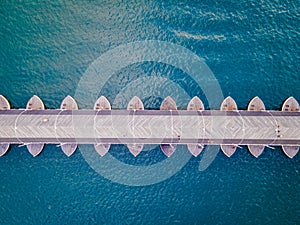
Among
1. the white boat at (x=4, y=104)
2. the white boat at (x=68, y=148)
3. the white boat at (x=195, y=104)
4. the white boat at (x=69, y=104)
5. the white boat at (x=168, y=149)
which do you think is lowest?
the white boat at (x=68, y=148)

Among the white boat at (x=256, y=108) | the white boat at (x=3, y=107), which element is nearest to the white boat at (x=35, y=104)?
the white boat at (x=3, y=107)

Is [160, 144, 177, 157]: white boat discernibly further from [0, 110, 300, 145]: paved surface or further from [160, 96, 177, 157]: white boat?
[0, 110, 300, 145]: paved surface

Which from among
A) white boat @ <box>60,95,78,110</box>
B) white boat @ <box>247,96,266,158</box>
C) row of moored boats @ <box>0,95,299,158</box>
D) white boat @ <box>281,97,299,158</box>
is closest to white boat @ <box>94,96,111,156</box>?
row of moored boats @ <box>0,95,299,158</box>

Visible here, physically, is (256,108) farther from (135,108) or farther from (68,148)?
(68,148)

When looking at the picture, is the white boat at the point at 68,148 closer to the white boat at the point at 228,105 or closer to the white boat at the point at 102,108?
the white boat at the point at 102,108

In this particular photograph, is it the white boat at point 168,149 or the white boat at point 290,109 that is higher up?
the white boat at point 290,109

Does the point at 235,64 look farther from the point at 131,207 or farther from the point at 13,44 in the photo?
the point at 13,44
